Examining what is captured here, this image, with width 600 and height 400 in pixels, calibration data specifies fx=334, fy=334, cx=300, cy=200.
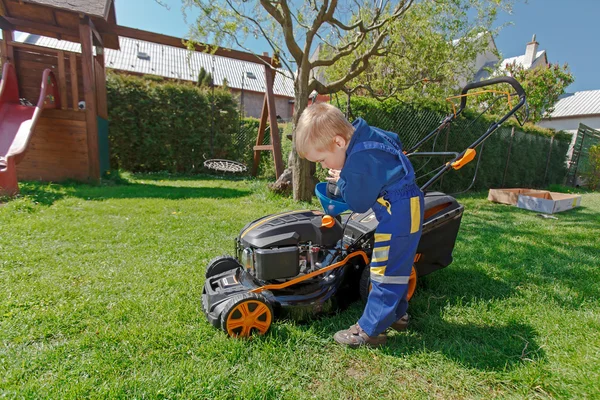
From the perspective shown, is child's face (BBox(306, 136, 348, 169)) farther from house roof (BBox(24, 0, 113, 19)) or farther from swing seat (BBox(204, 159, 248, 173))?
house roof (BBox(24, 0, 113, 19))

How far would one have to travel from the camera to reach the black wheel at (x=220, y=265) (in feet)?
8.53

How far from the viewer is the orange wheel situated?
196cm

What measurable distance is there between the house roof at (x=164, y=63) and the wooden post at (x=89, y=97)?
53.8ft

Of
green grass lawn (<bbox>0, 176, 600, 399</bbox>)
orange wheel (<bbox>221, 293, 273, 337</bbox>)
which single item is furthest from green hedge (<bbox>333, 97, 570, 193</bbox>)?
orange wheel (<bbox>221, 293, 273, 337</bbox>)

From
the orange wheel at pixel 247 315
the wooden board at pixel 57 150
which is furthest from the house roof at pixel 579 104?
the orange wheel at pixel 247 315

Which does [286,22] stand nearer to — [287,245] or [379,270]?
[287,245]

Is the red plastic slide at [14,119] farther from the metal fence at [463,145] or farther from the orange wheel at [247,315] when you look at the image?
the metal fence at [463,145]

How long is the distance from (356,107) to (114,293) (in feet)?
22.1

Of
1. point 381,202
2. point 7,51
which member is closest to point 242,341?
point 381,202

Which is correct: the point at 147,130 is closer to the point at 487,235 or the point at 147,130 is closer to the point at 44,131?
the point at 44,131

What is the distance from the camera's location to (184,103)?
35.9 feet

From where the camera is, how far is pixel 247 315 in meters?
2.00

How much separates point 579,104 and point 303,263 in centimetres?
3751

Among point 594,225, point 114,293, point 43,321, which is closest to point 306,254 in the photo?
point 114,293
